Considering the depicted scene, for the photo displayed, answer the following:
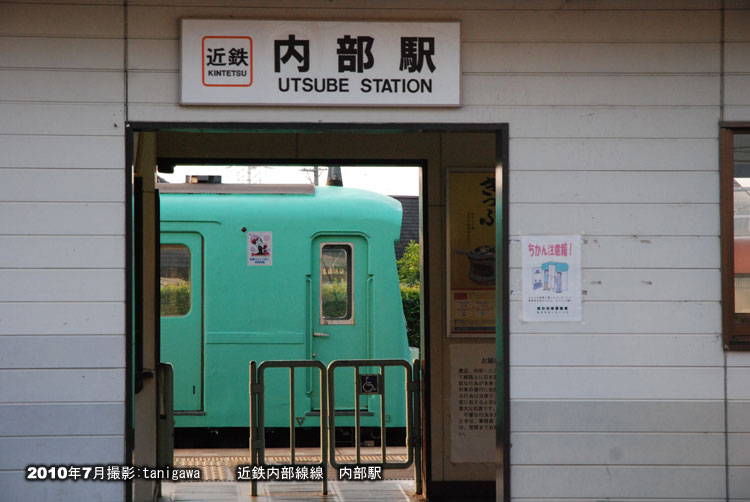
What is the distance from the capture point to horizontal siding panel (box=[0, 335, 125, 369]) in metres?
→ 4.88

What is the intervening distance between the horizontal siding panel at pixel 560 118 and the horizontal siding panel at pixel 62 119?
32.6 inches

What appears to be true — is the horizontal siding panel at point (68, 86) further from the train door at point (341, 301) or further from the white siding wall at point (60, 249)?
the train door at point (341, 301)

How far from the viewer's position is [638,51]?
16.9 ft

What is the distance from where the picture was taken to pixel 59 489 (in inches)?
191

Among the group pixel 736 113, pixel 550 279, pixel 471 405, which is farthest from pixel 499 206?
pixel 471 405

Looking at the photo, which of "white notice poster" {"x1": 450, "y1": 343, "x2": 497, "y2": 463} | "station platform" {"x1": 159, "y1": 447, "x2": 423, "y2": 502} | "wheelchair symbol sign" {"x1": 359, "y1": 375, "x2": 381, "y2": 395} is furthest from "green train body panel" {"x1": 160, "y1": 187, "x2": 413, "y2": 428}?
"white notice poster" {"x1": 450, "y1": 343, "x2": 497, "y2": 463}

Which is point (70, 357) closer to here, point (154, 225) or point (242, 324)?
point (154, 225)

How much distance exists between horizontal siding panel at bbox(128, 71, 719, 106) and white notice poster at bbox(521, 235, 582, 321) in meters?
0.79

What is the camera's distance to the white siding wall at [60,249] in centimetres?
488

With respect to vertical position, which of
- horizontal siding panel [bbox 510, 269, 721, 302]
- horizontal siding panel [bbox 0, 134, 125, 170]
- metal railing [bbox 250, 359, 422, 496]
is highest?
horizontal siding panel [bbox 0, 134, 125, 170]

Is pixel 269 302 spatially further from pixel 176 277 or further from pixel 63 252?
pixel 63 252

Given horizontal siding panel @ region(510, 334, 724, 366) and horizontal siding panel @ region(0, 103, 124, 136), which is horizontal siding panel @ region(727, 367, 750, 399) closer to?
horizontal siding panel @ region(510, 334, 724, 366)

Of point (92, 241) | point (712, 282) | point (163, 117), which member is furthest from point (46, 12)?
point (712, 282)

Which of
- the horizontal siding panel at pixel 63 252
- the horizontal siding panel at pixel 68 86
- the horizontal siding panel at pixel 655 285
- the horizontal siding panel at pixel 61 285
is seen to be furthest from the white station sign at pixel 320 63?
the horizontal siding panel at pixel 655 285
